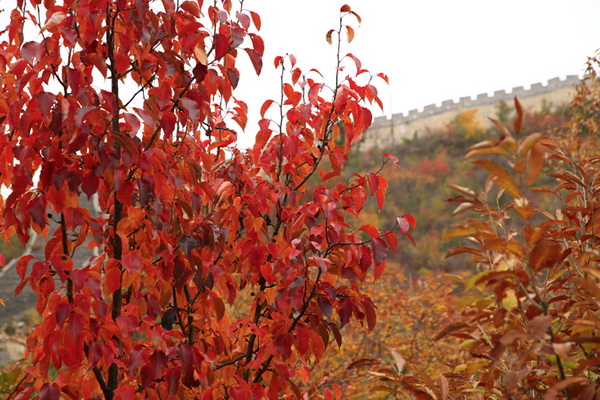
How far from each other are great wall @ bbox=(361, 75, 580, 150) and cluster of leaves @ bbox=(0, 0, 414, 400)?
29264 millimetres

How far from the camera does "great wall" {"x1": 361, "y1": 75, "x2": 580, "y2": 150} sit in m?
31.8

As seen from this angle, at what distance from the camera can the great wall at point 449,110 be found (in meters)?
31.8

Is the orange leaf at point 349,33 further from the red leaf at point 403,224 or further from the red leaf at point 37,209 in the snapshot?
the red leaf at point 37,209

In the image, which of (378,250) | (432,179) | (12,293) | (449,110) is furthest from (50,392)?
(449,110)

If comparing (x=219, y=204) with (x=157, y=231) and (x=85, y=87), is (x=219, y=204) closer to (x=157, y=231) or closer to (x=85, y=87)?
(x=157, y=231)

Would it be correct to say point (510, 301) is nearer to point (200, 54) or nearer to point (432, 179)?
point (200, 54)

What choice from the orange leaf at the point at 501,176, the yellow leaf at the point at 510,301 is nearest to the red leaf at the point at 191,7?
the orange leaf at the point at 501,176

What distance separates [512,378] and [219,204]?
1.39 m

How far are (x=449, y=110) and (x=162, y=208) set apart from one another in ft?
109

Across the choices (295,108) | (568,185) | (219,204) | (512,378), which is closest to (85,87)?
→ (219,204)

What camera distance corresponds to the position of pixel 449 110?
3338cm

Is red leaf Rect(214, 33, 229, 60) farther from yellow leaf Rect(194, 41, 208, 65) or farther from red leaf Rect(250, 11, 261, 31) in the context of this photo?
red leaf Rect(250, 11, 261, 31)

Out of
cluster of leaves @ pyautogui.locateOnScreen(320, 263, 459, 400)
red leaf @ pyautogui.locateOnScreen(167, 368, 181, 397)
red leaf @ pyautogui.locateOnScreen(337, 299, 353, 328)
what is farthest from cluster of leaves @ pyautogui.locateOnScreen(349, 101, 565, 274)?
red leaf @ pyautogui.locateOnScreen(167, 368, 181, 397)

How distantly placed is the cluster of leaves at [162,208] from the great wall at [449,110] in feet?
96.0
